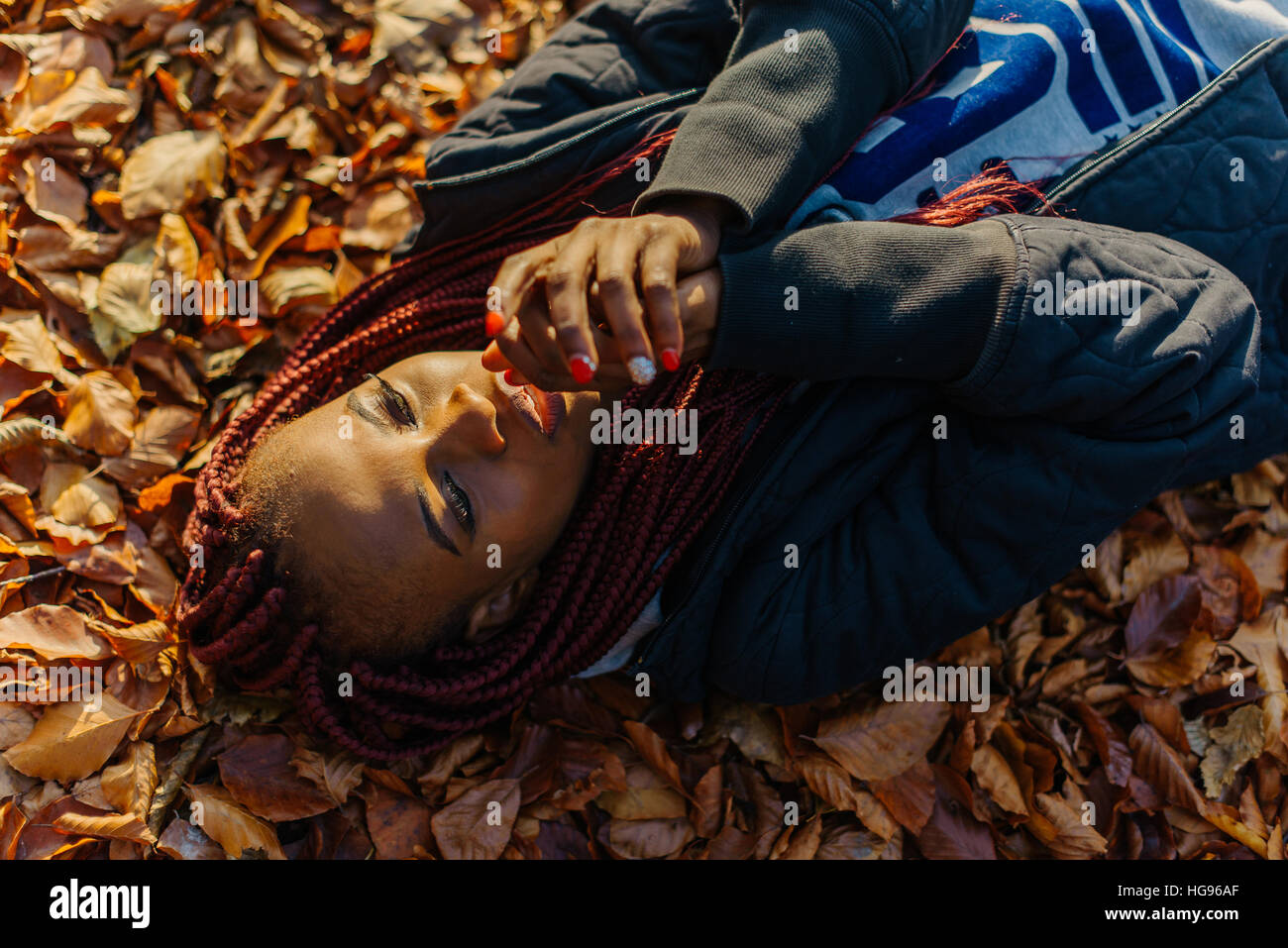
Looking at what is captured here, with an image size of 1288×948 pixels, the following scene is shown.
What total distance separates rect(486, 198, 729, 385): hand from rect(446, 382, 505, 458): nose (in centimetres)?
18

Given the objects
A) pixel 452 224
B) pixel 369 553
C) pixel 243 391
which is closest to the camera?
pixel 369 553

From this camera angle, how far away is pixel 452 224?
239 centimetres

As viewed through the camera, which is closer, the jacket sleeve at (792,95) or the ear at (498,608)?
the jacket sleeve at (792,95)

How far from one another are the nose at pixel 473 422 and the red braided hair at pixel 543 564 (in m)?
0.37

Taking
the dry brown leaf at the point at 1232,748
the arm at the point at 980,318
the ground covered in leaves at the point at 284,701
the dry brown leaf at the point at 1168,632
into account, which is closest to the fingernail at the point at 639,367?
the arm at the point at 980,318

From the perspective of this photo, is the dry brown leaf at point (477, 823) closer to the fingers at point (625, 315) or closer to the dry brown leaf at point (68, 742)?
the dry brown leaf at point (68, 742)

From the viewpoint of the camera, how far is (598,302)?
177 centimetres

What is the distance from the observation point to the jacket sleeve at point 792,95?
6.40 ft

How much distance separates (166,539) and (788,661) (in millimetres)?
1695

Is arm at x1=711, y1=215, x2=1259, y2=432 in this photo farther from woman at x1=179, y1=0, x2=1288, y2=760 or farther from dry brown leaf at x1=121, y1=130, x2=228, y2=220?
dry brown leaf at x1=121, y1=130, x2=228, y2=220

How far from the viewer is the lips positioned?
1.99 m

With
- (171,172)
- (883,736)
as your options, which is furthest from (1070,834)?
(171,172)

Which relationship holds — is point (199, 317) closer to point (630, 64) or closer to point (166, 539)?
point (166, 539)

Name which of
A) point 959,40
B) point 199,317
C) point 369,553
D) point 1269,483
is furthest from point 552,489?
point 1269,483
